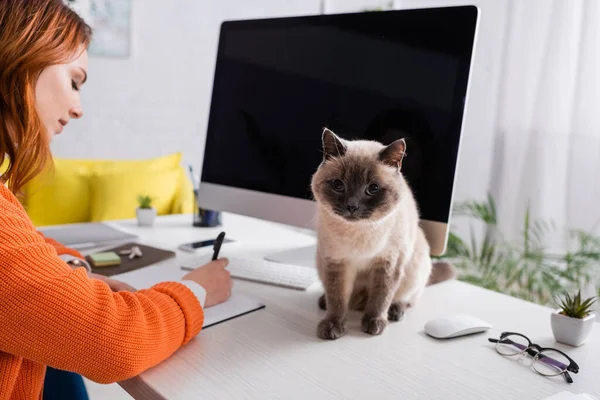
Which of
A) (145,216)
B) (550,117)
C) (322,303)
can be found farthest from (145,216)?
(550,117)

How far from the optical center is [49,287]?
66 cm

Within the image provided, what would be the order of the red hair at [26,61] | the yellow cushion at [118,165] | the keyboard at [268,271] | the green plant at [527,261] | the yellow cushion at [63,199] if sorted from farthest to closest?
1. the yellow cushion at [118,165]
2. the yellow cushion at [63,199]
3. the green plant at [527,261]
4. the keyboard at [268,271]
5. the red hair at [26,61]

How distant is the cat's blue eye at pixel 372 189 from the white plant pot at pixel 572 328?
0.41m

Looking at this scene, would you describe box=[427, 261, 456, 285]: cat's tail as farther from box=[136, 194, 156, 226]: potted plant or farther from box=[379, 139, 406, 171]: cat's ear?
box=[136, 194, 156, 226]: potted plant

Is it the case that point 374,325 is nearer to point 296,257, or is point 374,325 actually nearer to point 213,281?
point 213,281

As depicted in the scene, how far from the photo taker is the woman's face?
846mm

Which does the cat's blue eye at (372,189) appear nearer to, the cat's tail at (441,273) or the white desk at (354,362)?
the white desk at (354,362)

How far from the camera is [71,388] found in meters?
1.08

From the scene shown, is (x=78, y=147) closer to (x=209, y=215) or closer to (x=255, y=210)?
(x=209, y=215)

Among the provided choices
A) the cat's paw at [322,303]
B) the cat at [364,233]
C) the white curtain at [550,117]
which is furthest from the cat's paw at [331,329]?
the white curtain at [550,117]

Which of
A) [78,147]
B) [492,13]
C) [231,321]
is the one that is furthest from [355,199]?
[78,147]

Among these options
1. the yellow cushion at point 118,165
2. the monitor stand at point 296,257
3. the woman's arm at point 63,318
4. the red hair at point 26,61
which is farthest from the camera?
the yellow cushion at point 118,165

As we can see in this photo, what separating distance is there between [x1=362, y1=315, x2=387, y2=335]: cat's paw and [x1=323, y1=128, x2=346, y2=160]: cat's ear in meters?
0.32

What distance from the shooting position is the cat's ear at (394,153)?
0.89 meters
